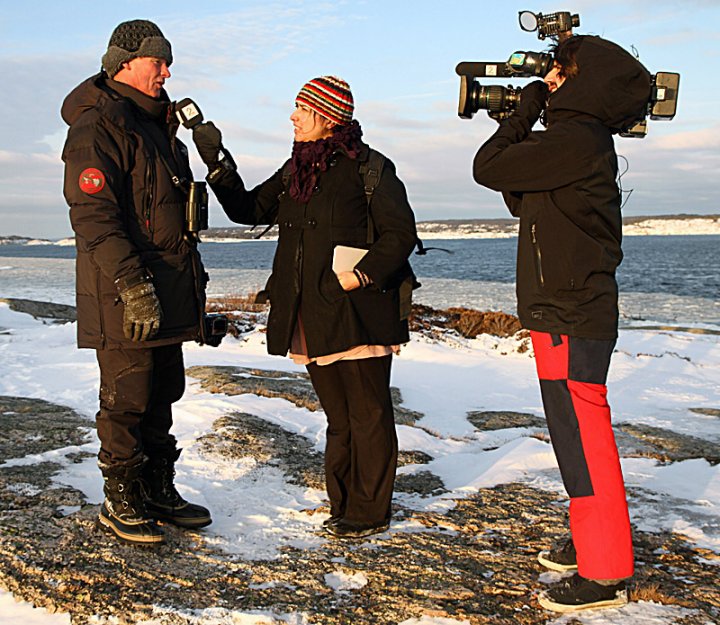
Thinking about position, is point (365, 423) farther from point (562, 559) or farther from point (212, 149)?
point (212, 149)

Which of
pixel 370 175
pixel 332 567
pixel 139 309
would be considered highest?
pixel 370 175

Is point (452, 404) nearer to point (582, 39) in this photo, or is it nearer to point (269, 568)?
point (269, 568)

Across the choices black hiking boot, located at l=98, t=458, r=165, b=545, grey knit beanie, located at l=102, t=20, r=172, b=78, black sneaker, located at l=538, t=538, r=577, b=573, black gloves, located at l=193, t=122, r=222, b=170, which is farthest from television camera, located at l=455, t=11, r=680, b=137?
black hiking boot, located at l=98, t=458, r=165, b=545

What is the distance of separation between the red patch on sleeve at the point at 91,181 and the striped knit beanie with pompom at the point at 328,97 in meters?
1.13

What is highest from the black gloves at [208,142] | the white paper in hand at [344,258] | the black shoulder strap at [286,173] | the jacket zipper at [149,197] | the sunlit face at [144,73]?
the sunlit face at [144,73]

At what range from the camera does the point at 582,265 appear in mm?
3066

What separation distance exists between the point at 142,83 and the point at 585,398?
2587 mm

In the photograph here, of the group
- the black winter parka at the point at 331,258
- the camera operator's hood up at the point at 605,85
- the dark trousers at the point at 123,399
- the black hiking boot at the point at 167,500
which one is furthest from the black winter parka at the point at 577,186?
the black hiking boot at the point at 167,500

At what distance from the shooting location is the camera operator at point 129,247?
343cm

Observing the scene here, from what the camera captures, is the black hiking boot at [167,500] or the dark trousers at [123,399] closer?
the dark trousers at [123,399]

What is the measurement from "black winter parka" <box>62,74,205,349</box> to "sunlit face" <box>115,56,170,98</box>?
0.04 m

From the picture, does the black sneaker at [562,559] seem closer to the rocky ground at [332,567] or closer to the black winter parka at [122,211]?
the rocky ground at [332,567]

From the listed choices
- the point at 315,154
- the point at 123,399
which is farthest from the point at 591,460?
the point at 123,399

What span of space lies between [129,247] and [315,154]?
1.09m
